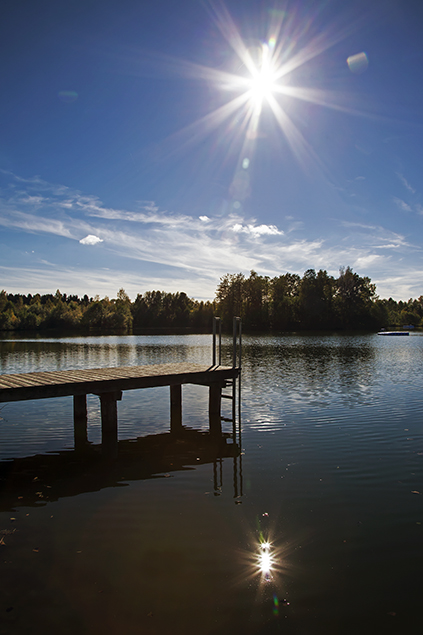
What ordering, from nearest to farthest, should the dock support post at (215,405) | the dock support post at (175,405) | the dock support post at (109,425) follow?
the dock support post at (109,425), the dock support post at (215,405), the dock support post at (175,405)

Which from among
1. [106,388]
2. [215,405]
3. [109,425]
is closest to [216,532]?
[109,425]

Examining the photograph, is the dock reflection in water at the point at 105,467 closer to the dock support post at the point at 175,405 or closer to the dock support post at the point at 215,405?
the dock support post at the point at 215,405

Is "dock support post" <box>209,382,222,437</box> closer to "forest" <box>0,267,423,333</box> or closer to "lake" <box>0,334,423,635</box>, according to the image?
"lake" <box>0,334,423,635</box>

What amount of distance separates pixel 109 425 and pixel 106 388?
0.89 m

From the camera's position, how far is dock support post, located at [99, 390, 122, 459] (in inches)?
363

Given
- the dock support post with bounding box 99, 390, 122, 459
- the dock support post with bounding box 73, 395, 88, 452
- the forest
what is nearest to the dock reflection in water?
the dock support post with bounding box 99, 390, 122, 459

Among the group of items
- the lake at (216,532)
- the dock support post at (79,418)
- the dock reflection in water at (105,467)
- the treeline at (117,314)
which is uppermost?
the treeline at (117,314)

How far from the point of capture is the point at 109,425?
952cm

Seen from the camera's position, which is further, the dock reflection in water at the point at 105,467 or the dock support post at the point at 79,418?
the dock support post at the point at 79,418

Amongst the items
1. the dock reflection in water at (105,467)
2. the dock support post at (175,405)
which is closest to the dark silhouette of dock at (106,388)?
the dock support post at (175,405)

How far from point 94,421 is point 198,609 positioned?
352 inches

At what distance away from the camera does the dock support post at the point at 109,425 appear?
9.23 meters

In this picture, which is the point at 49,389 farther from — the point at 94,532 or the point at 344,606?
the point at 344,606

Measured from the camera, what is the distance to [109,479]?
7.71m
